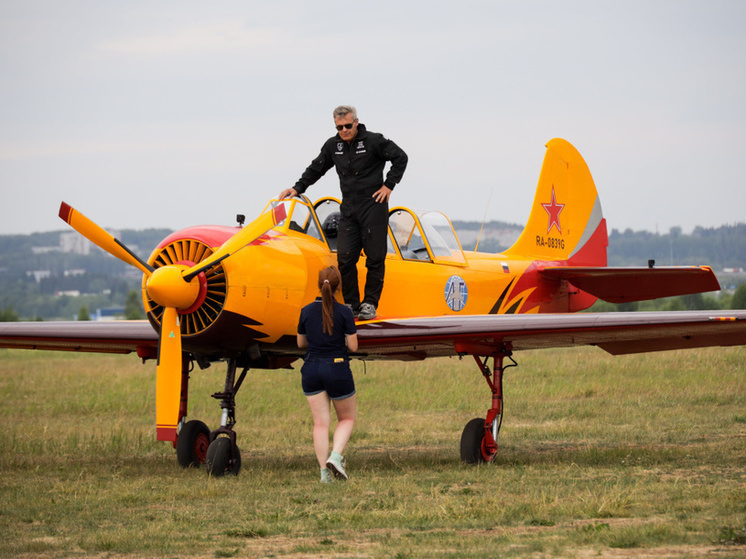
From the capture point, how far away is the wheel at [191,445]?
11.3 m

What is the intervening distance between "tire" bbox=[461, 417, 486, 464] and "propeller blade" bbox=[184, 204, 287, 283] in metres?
3.10

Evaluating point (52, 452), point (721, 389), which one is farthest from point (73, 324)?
point (721, 389)

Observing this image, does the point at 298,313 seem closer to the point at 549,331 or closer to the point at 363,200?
the point at 363,200

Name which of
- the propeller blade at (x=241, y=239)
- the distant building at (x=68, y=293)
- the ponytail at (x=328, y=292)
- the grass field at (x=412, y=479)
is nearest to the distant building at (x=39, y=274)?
the distant building at (x=68, y=293)

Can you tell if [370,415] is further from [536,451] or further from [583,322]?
[583,322]

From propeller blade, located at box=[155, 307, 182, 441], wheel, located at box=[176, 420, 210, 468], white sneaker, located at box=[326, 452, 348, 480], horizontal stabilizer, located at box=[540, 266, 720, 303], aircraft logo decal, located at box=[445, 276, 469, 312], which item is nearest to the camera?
white sneaker, located at box=[326, 452, 348, 480]

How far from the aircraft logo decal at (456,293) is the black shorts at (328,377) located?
3.40 m

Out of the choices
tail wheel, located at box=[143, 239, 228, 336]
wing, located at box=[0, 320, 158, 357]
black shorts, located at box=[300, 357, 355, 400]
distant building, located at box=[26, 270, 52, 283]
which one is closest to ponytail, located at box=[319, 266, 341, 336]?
black shorts, located at box=[300, 357, 355, 400]

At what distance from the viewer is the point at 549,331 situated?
1053 centimetres

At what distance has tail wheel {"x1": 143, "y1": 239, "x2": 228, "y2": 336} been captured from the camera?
9906 millimetres

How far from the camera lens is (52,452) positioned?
1281 centimetres

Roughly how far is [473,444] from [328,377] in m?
2.37

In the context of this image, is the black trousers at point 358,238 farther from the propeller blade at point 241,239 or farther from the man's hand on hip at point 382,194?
the propeller blade at point 241,239

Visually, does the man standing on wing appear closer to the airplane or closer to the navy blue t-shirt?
the airplane
